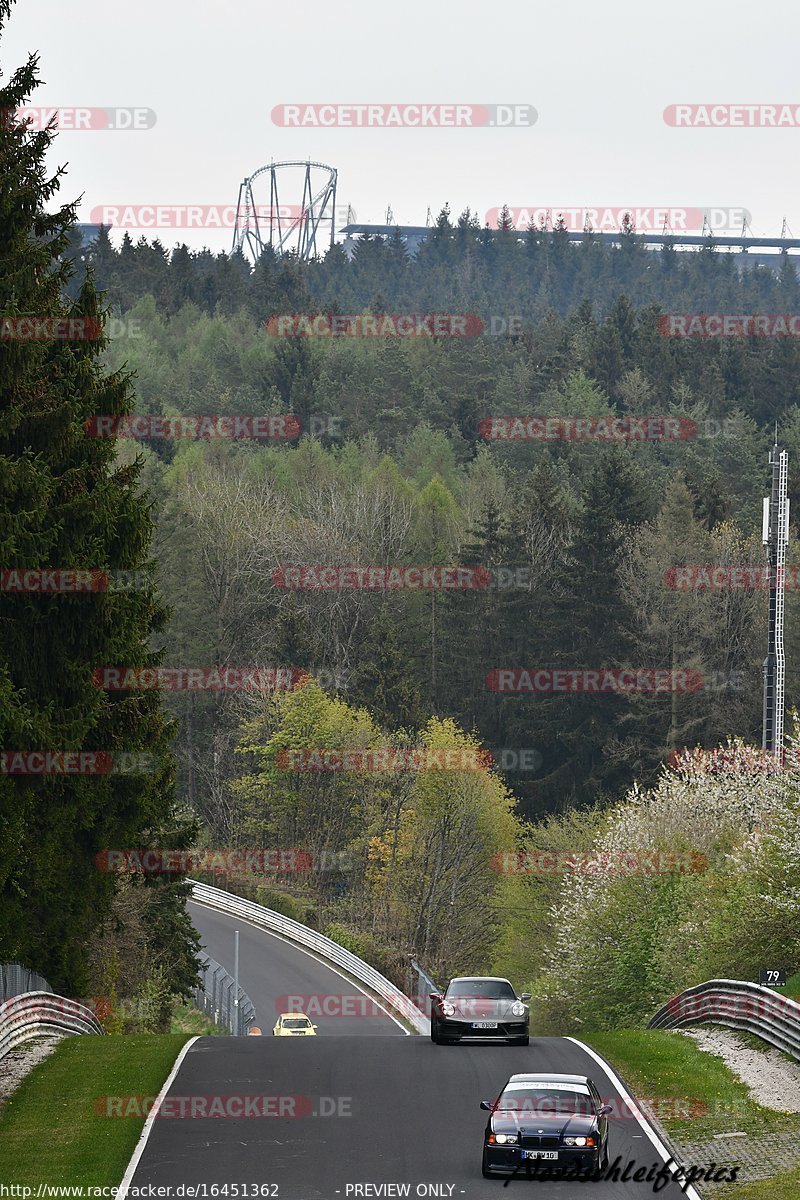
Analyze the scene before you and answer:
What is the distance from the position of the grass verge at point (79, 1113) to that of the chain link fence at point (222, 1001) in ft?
72.6

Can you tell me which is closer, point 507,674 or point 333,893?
point 333,893

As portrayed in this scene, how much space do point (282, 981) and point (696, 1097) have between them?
36759 mm

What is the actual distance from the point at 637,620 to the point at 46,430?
67.5 m

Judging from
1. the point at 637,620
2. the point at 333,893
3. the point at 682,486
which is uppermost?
the point at 682,486

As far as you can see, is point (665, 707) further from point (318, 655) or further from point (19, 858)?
point (19, 858)

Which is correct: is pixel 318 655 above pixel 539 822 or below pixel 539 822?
above

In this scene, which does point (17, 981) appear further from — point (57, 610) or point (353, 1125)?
point (353, 1125)

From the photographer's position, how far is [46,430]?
2253cm

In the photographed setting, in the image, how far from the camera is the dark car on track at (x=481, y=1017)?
2816cm

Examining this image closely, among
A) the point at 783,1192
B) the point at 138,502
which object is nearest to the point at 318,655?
the point at 138,502

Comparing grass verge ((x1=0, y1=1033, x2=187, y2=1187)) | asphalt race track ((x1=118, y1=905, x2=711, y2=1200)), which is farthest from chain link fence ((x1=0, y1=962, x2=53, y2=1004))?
asphalt race track ((x1=118, y1=905, x2=711, y2=1200))

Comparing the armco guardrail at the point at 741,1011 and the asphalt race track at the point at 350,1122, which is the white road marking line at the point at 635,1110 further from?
the armco guardrail at the point at 741,1011

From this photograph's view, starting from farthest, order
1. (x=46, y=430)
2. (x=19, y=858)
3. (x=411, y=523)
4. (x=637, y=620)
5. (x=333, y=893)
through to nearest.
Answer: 1. (x=411, y=523)
2. (x=637, y=620)
3. (x=333, y=893)
4. (x=19, y=858)
5. (x=46, y=430)

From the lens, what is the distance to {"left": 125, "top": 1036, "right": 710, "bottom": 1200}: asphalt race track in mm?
17406
